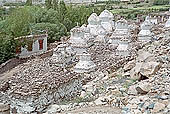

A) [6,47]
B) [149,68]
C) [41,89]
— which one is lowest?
[6,47]

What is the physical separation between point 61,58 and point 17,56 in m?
6.05

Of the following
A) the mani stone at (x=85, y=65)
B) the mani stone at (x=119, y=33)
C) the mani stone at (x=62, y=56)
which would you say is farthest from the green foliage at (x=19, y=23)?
the mani stone at (x=85, y=65)

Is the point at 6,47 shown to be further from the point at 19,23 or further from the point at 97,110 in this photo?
the point at 97,110

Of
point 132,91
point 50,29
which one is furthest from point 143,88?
point 50,29

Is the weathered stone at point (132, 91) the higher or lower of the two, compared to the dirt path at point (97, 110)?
higher

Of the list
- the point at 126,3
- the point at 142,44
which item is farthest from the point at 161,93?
the point at 126,3

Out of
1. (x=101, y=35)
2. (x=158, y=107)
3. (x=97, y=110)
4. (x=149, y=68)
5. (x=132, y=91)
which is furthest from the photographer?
(x=101, y=35)

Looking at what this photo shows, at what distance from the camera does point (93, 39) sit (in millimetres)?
16391

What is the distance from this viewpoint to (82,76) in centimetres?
1085

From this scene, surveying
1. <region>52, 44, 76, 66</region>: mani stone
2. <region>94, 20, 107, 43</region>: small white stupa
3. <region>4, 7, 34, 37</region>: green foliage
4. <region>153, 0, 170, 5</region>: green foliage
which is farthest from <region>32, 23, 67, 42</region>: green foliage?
<region>153, 0, 170, 5</region>: green foliage

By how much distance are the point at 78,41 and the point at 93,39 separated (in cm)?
235

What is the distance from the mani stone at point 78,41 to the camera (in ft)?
45.5

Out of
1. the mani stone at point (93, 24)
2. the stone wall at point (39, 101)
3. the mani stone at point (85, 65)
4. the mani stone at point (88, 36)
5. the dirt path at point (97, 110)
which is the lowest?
the stone wall at point (39, 101)

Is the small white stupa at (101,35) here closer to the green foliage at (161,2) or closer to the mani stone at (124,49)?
the mani stone at (124,49)
